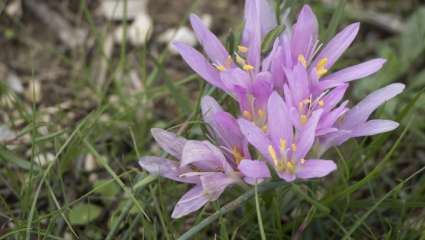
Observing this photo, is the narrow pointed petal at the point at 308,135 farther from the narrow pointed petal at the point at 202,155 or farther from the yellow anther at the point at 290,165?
the narrow pointed petal at the point at 202,155

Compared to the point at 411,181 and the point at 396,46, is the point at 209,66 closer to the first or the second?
the point at 411,181

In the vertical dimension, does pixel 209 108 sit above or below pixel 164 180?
above

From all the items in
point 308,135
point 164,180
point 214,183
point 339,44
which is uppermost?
point 339,44

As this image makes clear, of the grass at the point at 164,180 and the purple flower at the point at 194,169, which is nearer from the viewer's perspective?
the purple flower at the point at 194,169

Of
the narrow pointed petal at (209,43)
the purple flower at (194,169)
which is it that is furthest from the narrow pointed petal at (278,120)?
the narrow pointed petal at (209,43)

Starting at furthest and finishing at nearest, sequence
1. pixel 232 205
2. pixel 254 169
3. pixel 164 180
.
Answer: pixel 164 180, pixel 232 205, pixel 254 169

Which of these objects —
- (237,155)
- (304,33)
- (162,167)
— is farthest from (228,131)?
(304,33)

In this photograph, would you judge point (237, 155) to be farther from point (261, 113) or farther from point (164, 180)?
point (164, 180)

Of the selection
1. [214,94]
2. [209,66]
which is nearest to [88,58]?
[214,94]
